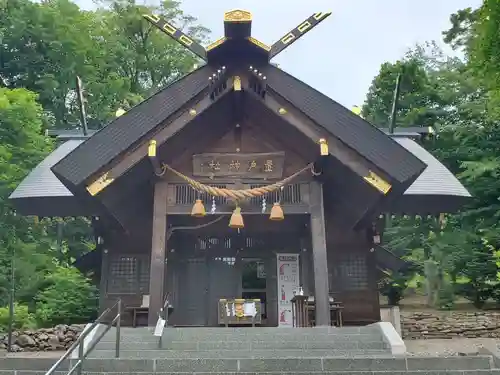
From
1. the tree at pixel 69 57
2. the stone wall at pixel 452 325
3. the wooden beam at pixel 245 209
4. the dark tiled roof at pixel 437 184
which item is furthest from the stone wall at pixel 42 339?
the tree at pixel 69 57

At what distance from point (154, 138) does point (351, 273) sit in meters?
5.95

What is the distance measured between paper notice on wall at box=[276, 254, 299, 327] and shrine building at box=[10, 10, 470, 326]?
2cm

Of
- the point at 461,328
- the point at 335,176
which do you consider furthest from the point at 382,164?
the point at 461,328

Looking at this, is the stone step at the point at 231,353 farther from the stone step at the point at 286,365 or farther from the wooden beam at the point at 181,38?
the wooden beam at the point at 181,38

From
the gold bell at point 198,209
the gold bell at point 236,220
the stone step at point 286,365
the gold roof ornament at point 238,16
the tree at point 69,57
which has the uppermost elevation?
the tree at point 69,57

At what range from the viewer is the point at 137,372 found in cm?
627

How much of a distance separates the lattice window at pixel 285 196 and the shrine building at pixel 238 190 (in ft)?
0.10

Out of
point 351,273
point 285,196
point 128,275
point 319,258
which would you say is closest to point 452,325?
point 351,273

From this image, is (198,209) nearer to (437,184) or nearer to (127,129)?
(127,129)

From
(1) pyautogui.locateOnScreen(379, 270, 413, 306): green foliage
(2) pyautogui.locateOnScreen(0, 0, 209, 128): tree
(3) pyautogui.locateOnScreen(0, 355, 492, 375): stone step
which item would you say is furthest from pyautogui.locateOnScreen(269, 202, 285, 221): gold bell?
(2) pyautogui.locateOnScreen(0, 0, 209, 128): tree

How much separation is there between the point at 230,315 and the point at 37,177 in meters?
5.57

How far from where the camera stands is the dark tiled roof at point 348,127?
9664 millimetres

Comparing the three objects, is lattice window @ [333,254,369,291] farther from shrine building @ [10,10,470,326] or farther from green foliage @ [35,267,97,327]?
green foliage @ [35,267,97,327]

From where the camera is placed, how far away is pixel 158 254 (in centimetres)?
1009
